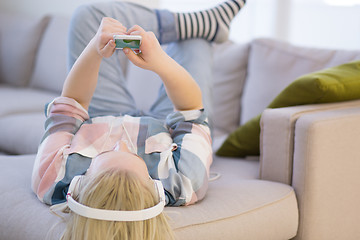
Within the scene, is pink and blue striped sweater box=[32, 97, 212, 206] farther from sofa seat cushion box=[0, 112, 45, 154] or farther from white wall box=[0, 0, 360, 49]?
white wall box=[0, 0, 360, 49]

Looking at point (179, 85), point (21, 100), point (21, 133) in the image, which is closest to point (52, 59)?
point (21, 100)

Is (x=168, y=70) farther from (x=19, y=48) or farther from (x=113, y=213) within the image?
(x=19, y=48)

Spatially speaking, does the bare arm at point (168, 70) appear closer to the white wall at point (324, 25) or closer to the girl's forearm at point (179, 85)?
the girl's forearm at point (179, 85)

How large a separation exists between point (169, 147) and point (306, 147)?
0.37 m

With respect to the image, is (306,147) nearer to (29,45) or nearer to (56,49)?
(56,49)

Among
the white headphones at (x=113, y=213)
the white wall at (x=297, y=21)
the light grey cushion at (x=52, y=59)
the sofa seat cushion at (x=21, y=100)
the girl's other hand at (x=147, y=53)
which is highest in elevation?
the girl's other hand at (x=147, y=53)

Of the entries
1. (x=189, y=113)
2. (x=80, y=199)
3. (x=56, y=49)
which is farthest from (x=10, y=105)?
(x=80, y=199)

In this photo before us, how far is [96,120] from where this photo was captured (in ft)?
4.79

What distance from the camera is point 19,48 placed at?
10.1 feet

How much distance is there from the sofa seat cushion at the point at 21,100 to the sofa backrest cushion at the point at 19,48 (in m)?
0.15

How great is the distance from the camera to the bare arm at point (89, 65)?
1233 millimetres

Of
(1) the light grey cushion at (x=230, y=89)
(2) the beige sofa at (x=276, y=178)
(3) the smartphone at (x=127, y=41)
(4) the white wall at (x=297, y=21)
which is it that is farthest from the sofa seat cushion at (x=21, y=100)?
(3) the smartphone at (x=127, y=41)

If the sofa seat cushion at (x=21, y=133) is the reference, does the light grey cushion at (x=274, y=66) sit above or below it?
above

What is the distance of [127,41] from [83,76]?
0.79 ft
